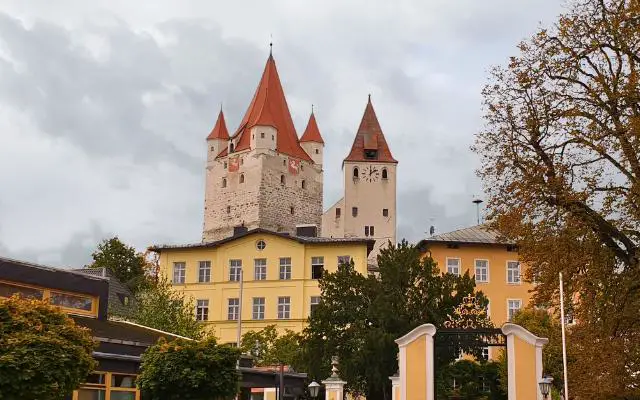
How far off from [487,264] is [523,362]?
32896mm

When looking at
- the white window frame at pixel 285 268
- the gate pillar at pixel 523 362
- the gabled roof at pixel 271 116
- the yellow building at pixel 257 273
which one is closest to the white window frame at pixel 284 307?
the yellow building at pixel 257 273

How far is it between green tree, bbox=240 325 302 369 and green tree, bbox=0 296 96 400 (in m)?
29.7

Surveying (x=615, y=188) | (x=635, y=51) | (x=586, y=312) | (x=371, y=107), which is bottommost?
(x=586, y=312)

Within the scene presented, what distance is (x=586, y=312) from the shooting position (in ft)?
79.0

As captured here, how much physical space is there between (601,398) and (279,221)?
8731 cm

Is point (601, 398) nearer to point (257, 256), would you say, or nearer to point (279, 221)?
point (257, 256)

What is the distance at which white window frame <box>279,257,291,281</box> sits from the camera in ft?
214

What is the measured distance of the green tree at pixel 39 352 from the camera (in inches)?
816

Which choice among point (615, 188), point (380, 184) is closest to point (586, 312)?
point (615, 188)

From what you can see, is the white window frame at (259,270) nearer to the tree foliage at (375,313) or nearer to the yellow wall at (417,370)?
the tree foliage at (375,313)

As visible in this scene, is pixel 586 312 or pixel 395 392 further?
pixel 395 392

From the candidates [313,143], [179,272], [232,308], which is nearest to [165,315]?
[232,308]

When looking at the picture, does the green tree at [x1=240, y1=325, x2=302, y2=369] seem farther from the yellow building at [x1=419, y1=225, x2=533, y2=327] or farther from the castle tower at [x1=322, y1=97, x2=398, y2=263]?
the castle tower at [x1=322, y1=97, x2=398, y2=263]

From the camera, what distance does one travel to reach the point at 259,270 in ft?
216
